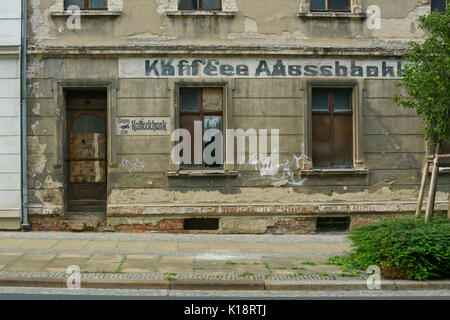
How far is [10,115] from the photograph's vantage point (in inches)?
477

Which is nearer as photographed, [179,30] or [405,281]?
[405,281]

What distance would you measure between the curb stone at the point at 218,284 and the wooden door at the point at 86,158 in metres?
5.24

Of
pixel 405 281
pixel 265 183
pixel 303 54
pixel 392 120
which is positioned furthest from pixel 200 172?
pixel 405 281

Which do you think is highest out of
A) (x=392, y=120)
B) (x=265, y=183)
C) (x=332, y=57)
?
(x=332, y=57)

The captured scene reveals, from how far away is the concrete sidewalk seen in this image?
7.53 meters

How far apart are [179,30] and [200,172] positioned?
3.46 metres

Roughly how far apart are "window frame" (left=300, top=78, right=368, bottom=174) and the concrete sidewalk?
5.72 feet

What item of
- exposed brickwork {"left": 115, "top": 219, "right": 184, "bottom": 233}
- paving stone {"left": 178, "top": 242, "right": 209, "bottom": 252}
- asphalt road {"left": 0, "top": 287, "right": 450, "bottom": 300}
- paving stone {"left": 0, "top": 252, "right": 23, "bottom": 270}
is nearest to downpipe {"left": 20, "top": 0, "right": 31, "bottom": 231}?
exposed brickwork {"left": 115, "top": 219, "right": 184, "bottom": 233}

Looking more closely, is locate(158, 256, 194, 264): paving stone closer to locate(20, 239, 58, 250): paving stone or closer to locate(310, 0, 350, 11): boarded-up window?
locate(20, 239, 58, 250): paving stone

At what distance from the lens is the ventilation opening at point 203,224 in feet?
40.9

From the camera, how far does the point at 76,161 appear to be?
12.7 meters

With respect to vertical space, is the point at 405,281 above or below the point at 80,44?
below

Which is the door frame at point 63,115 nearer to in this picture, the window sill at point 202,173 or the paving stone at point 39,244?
the window sill at point 202,173

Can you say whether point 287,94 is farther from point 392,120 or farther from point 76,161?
point 76,161
